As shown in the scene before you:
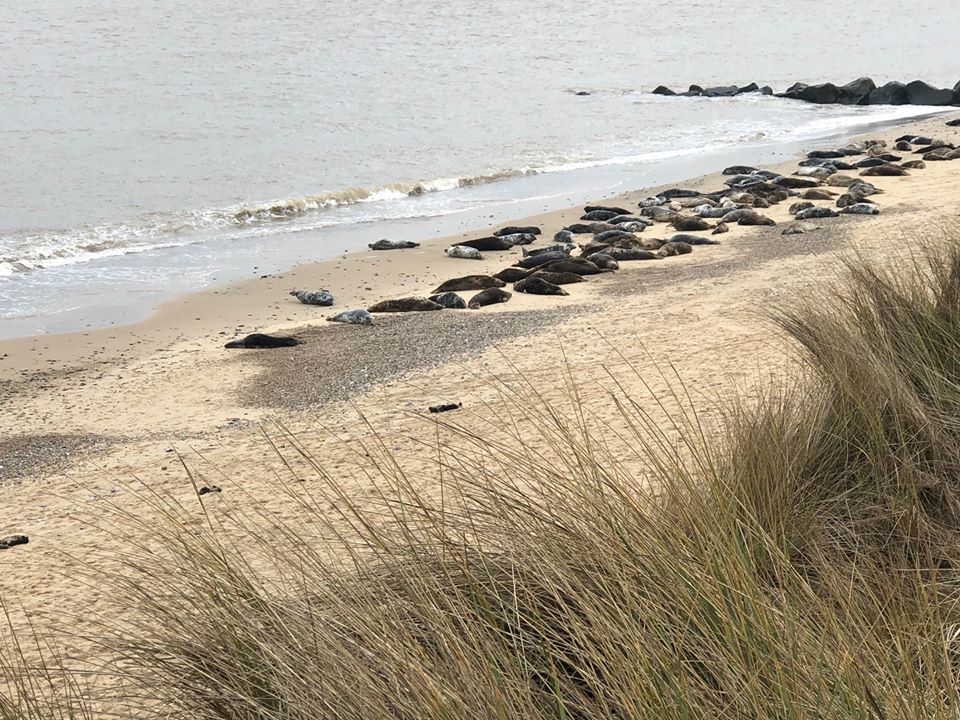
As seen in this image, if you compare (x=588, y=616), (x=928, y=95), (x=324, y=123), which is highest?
(x=324, y=123)

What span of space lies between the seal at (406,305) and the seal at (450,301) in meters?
0.06

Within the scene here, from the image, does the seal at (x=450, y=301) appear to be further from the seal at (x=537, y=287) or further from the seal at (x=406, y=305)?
the seal at (x=537, y=287)

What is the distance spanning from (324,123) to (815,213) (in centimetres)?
1494

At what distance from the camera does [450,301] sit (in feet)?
33.1

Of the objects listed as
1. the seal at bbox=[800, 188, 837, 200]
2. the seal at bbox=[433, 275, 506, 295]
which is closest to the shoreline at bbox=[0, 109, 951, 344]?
the seal at bbox=[433, 275, 506, 295]

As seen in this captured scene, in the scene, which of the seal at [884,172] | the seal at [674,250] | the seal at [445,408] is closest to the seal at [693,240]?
the seal at [674,250]

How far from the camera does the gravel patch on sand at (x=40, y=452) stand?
20.7ft

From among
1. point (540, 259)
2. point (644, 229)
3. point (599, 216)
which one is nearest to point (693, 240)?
point (644, 229)

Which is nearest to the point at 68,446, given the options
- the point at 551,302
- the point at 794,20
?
the point at 551,302

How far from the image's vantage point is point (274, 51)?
40.3 metres

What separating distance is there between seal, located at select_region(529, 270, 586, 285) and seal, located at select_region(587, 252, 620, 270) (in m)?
0.55

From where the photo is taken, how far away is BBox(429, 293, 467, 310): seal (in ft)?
32.9

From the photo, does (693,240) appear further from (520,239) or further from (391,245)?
(391,245)

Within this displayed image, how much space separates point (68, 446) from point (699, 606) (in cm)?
539
